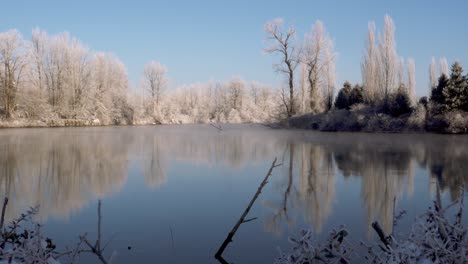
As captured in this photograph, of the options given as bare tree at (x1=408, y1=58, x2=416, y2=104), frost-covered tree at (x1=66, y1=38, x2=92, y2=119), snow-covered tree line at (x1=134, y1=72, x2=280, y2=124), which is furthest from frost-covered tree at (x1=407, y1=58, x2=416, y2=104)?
frost-covered tree at (x1=66, y1=38, x2=92, y2=119)

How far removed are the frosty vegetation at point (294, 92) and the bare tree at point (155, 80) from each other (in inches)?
85.6

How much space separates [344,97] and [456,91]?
817cm

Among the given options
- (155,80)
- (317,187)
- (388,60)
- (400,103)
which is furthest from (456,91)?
(155,80)

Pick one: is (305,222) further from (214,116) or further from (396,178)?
(214,116)

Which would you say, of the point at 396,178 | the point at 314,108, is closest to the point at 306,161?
the point at 396,178

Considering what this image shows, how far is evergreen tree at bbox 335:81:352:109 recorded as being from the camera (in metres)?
27.0

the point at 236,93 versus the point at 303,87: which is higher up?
the point at 236,93

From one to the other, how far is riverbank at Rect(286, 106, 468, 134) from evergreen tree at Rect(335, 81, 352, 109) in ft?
4.27

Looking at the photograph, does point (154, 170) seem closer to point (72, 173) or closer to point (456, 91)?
point (72, 173)

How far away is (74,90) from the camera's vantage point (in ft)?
127

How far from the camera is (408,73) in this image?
30219 millimetres

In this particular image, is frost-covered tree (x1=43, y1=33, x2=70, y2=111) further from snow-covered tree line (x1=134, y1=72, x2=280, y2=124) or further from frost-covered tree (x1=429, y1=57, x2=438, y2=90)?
frost-covered tree (x1=429, y1=57, x2=438, y2=90)

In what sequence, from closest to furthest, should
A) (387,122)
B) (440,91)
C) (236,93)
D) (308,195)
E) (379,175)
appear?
(308,195), (379,175), (440,91), (387,122), (236,93)

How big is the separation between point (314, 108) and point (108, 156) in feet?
72.7
